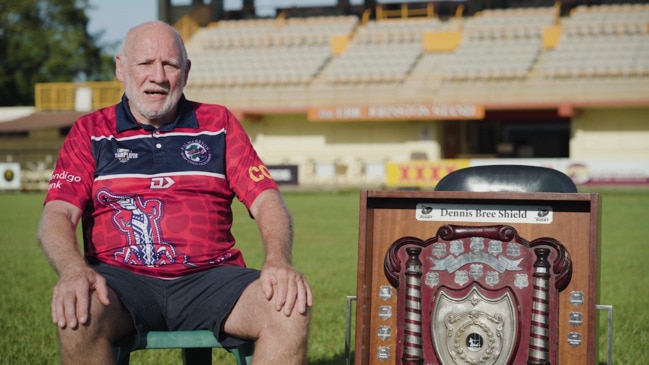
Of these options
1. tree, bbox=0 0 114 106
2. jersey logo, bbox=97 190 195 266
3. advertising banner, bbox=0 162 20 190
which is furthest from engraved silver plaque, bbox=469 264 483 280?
tree, bbox=0 0 114 106

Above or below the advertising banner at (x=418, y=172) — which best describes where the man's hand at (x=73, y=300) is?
below

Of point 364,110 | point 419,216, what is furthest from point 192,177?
point 364,110

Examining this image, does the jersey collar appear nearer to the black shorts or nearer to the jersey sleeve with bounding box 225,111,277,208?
the jersey sleeve with bounding box 225,111,277,208

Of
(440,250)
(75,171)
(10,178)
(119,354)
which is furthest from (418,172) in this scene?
(119,354)

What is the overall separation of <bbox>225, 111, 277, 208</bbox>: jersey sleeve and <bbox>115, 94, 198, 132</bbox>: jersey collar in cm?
15

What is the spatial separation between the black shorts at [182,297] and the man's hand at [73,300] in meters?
0.19

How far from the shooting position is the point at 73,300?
2768mm

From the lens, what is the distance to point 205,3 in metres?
44.4

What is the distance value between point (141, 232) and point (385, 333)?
94 centimetres

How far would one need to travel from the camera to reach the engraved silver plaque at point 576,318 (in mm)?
3214

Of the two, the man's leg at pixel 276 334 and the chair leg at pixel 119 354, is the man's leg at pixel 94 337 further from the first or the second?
the man's leg at pixel 276 334

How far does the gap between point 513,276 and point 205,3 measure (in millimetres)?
42524

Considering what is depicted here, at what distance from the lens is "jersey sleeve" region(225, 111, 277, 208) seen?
11.4ft

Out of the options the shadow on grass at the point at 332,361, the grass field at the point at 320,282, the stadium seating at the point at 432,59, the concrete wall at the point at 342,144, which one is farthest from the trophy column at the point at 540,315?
the stadium seating at the point at 432,59
